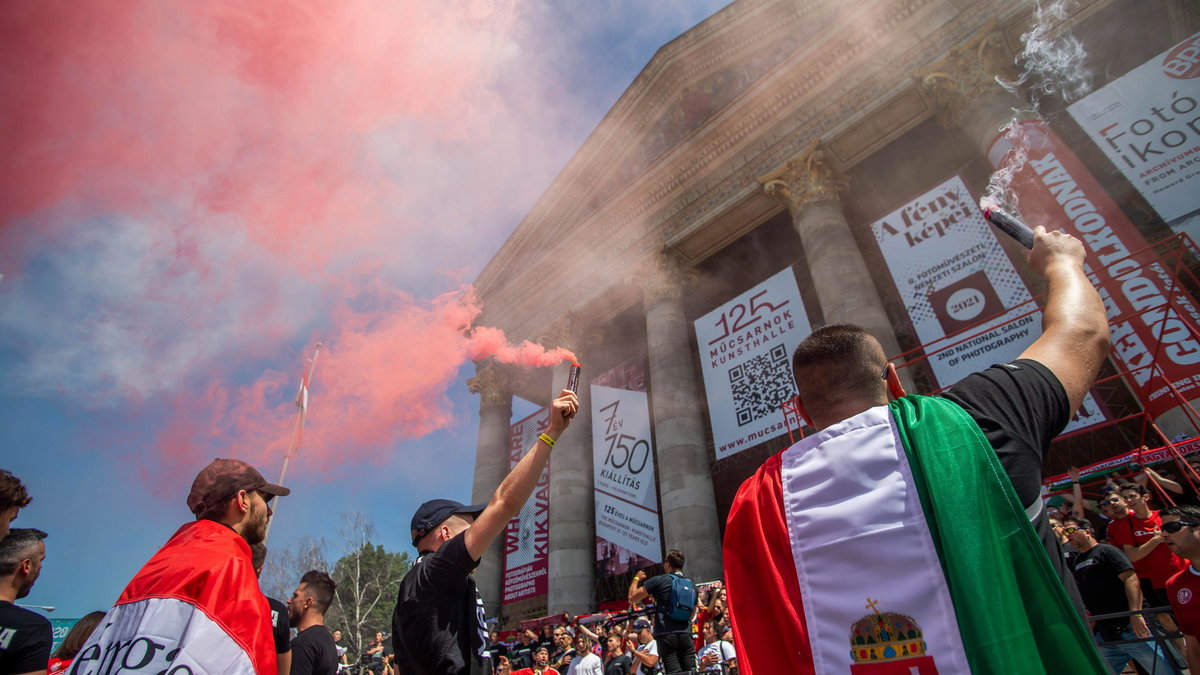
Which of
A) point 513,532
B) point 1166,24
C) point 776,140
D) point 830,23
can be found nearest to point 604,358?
point 513,532

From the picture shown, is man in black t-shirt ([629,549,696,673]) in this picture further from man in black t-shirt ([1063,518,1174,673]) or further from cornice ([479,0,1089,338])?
cornice ([479,0,1089,338])

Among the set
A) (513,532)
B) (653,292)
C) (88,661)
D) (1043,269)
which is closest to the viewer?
Result: (1043,269)

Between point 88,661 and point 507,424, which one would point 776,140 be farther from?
point 88,661

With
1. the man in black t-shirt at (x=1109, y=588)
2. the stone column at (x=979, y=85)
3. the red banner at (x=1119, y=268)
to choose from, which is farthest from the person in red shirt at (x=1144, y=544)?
the stone column at (x=979, y=85)

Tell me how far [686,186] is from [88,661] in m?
15.9

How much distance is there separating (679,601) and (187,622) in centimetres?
488

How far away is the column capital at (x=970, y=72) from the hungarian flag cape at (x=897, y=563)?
12.6 metres

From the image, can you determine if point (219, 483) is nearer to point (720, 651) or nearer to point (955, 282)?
point (720, 651)

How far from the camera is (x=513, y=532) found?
1758 cm

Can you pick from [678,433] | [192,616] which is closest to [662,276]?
[678,433]

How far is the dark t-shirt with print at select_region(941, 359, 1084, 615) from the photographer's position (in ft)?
4.18

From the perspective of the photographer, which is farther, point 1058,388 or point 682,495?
point 682,495

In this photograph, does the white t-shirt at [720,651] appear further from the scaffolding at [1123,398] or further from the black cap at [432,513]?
the black cap at [432,513]

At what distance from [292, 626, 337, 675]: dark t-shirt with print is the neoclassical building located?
912 cm
